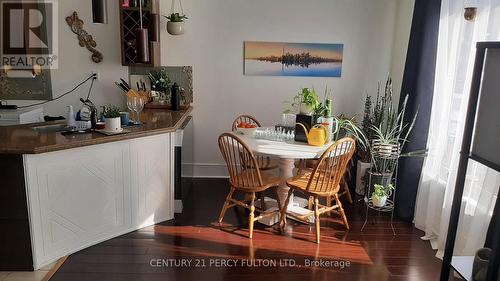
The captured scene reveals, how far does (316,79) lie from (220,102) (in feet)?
3.86

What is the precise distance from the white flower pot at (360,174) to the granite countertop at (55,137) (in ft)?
6.49

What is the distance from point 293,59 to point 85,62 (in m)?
2.37

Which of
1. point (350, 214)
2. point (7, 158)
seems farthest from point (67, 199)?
point (350, 214)

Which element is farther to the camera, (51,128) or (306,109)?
(306,109)

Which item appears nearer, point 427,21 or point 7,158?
point 7,158

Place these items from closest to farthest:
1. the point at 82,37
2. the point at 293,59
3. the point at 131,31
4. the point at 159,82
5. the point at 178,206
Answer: the point at 178,206 < the point at 131,31 < the point at 82,37 < the point at 159,82 < the point at 293,59

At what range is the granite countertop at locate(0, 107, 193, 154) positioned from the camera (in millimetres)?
2352

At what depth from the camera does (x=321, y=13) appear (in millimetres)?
4188

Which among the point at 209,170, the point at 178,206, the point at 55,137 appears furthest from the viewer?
the point at 209,170

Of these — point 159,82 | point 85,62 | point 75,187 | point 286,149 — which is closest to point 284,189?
point 286,149

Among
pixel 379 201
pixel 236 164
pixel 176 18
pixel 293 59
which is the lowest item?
pixel 379 201

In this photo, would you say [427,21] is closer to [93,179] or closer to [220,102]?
[220,102]

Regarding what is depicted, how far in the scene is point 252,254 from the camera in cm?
276

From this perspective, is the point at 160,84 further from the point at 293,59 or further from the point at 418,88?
the point at 418,88
